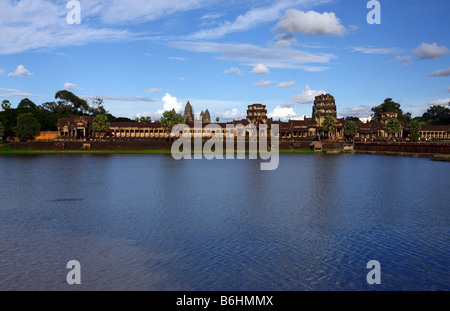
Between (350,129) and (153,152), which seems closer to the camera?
(153,152)

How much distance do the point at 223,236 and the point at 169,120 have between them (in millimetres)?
111926

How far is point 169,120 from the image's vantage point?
443 feet

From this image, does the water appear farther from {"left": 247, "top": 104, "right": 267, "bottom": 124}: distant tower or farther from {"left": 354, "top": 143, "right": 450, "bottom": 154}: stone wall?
{"left": 247, "top": 104, "right": 267, "bottom": 124}: distant tower

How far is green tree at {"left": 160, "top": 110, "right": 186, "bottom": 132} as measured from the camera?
438 ft

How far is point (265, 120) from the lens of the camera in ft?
574

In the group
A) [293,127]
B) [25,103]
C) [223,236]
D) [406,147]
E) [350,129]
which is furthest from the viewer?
[25,103]

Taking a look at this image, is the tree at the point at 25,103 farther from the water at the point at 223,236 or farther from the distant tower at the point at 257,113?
the water at the point at 223,236

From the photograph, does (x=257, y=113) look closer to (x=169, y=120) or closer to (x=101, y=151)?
Result: (x=169, y=120)

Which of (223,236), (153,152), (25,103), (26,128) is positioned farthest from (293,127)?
Answer: (223,236)

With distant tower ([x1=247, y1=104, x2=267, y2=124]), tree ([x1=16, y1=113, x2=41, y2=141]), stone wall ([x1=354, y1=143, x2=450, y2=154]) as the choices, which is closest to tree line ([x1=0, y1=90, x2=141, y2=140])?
tree ([x1=16, y1=113, x2=41, y2=141])

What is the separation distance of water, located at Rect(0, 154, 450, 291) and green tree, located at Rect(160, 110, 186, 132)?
84484mm
